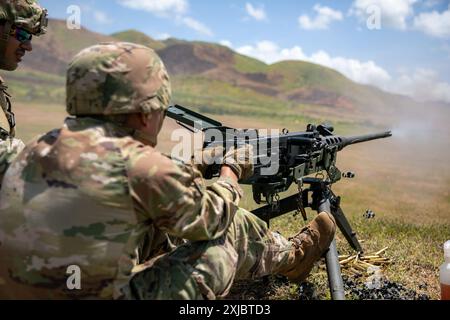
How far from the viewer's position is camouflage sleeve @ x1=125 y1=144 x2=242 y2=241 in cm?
277

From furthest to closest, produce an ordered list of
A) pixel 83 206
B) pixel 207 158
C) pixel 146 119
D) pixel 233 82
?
pixel 233 82 → pixel 207 158 → pixel 146 119 → pixel 83 206

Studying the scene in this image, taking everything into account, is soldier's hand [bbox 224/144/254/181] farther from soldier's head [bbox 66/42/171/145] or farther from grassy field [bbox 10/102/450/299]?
grassy field [bbox 10/102/450/299]

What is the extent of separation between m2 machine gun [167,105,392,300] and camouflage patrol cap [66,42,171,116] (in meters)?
1.44

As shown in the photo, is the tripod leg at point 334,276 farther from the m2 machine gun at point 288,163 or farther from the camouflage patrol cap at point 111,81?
the camouflage patrol cap at point 111,81

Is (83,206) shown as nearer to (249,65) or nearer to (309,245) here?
(309,245)

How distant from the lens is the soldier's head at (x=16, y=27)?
4.68 m

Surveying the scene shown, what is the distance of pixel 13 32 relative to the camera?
15.6ft

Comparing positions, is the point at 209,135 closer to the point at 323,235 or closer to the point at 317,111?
the point at 323,235

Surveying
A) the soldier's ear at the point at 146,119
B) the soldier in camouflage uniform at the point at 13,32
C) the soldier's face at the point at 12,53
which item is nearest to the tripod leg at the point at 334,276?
the soldier's ear at the point at 146,119

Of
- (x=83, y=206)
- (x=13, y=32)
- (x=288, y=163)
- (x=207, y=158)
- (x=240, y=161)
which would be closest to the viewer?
(x=83, y=206)

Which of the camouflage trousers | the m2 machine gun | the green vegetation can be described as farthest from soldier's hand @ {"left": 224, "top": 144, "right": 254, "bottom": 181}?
the green vegetation

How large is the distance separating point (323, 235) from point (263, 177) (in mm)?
745

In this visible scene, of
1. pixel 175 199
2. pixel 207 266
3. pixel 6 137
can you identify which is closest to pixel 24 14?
pixel 6 137

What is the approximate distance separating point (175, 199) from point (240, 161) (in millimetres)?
1241
